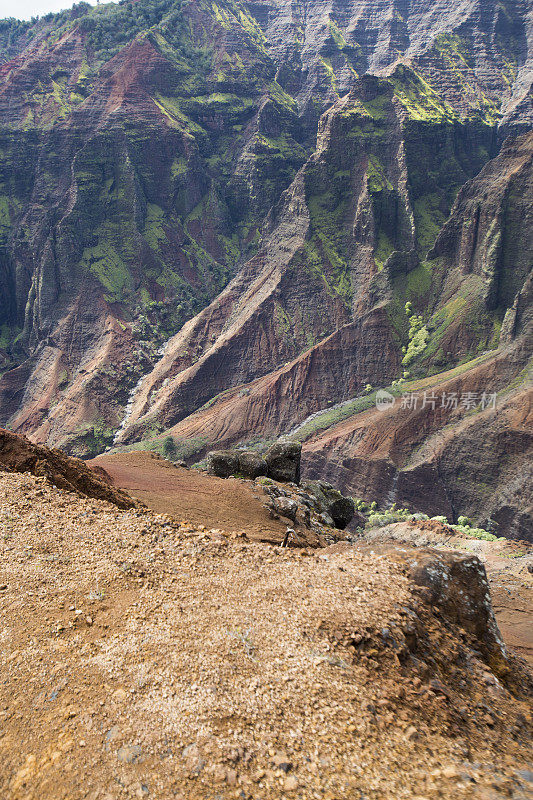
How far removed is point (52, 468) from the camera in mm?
14273

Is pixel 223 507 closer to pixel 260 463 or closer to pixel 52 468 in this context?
pixel 52 468

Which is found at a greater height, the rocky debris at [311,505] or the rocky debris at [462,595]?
the rocky debris at [462,595]

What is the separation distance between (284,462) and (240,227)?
88.8 meters

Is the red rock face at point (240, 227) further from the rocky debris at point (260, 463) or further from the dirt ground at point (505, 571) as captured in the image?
the rocky debris at point (260, 463)

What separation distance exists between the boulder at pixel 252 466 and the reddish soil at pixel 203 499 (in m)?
2.23

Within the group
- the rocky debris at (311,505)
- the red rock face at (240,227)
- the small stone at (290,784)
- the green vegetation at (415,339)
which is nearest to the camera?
the small stone at (290,784)

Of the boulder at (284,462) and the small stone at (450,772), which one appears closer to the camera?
the small stone at (450,772)

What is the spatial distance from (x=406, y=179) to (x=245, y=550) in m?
80.8

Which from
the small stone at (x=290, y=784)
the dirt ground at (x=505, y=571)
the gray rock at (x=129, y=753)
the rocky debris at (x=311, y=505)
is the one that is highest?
the small stone at (x=290, y=784)

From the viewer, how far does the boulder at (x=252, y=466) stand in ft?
77.3

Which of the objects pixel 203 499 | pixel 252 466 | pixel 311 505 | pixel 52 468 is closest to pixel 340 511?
pixel 311 505

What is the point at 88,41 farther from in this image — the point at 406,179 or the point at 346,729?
the point at 346,729

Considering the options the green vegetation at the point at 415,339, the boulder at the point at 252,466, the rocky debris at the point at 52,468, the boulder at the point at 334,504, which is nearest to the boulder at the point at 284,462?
the boulder at the point at 252,466

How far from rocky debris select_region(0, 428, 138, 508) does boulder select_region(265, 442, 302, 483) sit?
389 inches
